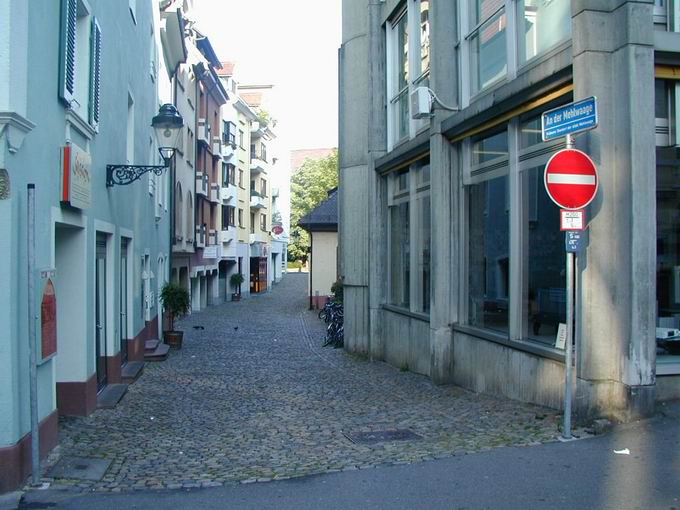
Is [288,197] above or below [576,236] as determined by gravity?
above

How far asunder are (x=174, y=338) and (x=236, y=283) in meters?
25.3

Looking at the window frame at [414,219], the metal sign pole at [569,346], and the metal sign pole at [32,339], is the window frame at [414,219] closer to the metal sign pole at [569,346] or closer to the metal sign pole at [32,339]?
the metal sign pole at [569,346]

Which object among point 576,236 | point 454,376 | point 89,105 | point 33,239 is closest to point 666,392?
point 576,236

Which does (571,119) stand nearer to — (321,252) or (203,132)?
(203,132)

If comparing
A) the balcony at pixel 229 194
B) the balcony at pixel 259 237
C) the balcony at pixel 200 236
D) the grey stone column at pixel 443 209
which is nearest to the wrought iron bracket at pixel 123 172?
the grey stone column at pixel 443 209

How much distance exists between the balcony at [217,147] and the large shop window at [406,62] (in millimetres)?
22059

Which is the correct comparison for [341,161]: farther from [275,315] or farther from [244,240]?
[244,240]

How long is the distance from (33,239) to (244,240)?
136 feet

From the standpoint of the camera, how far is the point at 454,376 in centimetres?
1111

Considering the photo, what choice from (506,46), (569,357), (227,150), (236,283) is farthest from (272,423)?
(236,283)

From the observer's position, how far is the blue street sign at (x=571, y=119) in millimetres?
6520

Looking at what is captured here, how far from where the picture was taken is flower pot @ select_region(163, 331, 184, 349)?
18266mm

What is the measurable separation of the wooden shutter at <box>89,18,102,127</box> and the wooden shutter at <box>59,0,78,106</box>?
2.67ft

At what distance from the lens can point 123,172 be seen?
10.5 m
